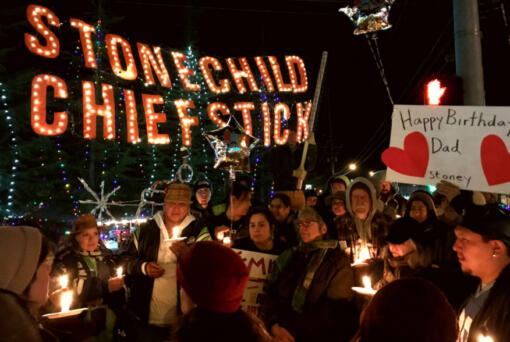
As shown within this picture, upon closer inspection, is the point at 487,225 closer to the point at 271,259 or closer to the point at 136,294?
the point at 271,259

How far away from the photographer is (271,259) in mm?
→ 4090

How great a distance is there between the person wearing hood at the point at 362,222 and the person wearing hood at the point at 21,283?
3822mm

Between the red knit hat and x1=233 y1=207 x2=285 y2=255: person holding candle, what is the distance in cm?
245

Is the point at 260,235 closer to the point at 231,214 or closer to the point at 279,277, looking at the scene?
the point at 279,277

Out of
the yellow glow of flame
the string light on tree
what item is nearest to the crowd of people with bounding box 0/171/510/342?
the yellow glow of flame

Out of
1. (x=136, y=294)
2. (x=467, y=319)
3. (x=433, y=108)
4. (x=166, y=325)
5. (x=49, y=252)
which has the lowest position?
(x=166, y=325)

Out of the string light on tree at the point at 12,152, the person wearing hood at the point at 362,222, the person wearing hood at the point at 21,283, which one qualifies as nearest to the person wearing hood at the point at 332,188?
the person wearing hood at the point at 362,222

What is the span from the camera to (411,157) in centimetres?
404

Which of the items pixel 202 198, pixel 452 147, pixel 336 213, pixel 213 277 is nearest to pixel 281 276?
pixel 213 277

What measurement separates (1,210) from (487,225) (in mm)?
14023

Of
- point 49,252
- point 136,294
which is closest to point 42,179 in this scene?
point 136,294

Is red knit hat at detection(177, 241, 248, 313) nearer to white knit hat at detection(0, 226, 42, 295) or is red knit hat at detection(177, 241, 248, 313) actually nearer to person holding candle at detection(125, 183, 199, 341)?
white knit hat at detection(0, 226, 42, 295)

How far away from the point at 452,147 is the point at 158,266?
3.42 m

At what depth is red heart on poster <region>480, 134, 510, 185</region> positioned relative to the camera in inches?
138
